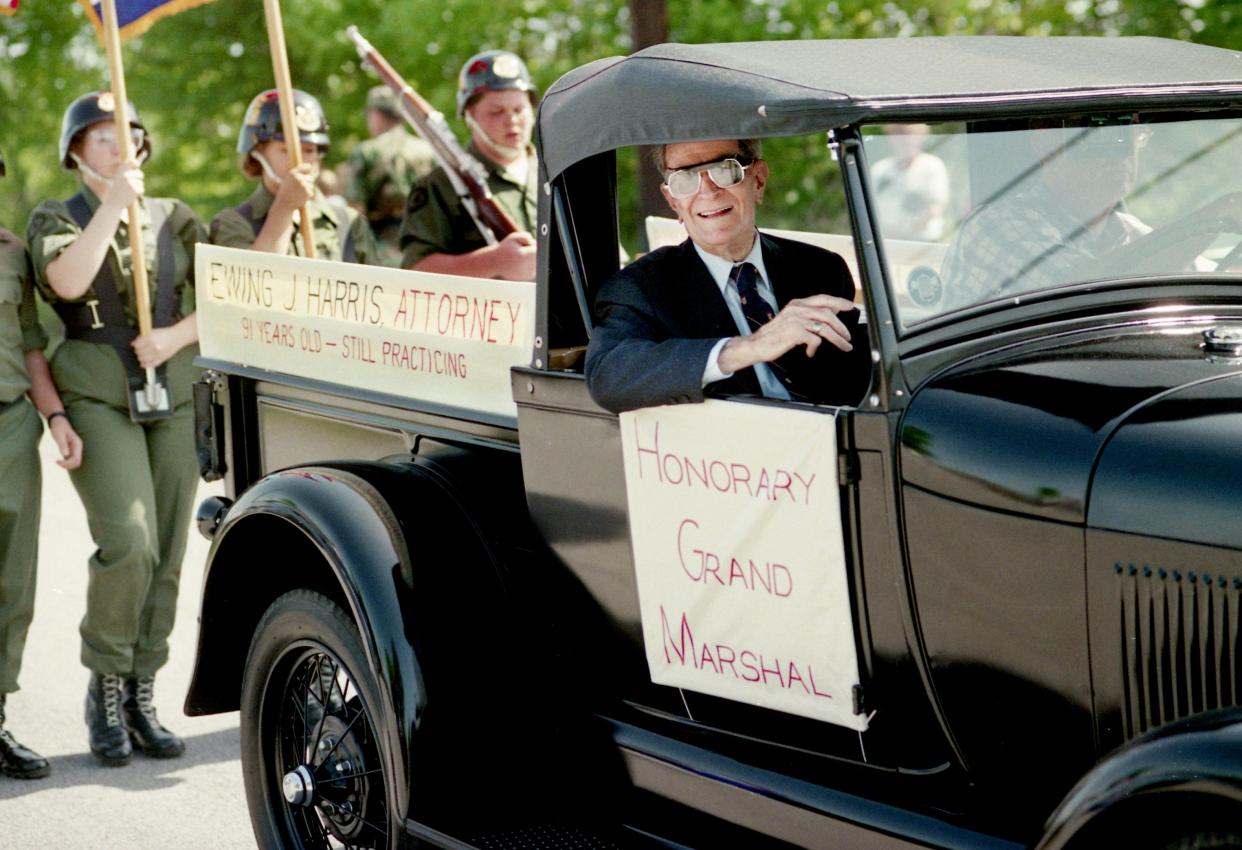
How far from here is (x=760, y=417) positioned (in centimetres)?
283

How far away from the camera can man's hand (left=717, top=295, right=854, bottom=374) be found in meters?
2.82

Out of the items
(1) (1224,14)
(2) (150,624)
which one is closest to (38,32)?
(1) (1224,14)

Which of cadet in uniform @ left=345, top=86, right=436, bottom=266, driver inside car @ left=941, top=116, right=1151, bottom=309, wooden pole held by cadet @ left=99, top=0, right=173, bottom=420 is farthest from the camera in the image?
cadet in uniform @ left=345, top=86, right=436, bottom=266

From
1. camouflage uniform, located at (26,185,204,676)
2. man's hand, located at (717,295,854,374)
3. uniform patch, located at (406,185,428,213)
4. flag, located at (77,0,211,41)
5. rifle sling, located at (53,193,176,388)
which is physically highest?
flag, located at (77,0,211,41)

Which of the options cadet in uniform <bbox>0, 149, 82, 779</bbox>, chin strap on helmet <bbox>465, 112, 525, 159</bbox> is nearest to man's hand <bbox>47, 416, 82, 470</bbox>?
cadet in uniform <bbox>0, 149, 82, 779</bbox>

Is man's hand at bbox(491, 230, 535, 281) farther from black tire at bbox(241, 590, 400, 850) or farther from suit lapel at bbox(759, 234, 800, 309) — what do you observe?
suit lapel at bbox(759, 234, 800, 309)

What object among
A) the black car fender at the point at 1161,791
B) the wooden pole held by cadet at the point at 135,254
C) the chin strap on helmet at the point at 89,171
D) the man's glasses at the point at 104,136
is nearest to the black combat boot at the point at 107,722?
the wooden pole held by cadet at the point at 135,254

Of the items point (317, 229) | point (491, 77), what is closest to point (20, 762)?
point (317, 229)

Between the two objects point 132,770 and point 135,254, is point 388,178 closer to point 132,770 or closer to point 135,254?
point 135,254

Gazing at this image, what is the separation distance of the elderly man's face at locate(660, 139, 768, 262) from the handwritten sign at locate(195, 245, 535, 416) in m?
0.47

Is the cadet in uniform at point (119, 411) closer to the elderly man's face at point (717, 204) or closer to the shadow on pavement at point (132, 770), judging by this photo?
the shadow on pavement at point (132, 770)

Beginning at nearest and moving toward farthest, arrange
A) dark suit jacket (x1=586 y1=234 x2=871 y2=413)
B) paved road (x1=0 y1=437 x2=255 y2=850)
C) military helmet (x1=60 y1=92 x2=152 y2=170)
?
dark suit jacket (x1=586 y1=234 x2=871 y2=413), paved road (x1=0 y1=437 x2=255 y2=850), military helmet (x1=60 y1=92 x2=152 y2=170)

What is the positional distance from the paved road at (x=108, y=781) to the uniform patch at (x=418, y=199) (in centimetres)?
190

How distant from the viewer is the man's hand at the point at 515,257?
5762 mm
